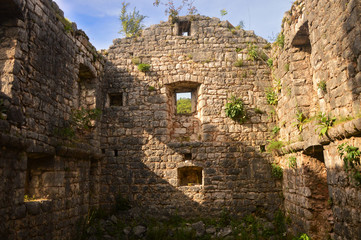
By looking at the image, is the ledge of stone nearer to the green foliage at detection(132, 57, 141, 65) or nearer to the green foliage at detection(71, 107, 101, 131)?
the green foliage at detection(132, 57, 141, 65)

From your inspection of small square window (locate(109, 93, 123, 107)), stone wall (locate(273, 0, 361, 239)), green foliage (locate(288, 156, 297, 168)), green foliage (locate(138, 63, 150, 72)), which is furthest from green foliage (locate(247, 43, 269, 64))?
small square window (locate(109, 93, 123, 107))

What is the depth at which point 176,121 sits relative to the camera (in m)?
8.52

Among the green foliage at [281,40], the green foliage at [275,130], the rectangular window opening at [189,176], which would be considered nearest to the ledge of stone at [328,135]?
the green foliage at [275,130]

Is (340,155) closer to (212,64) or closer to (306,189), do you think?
(306,189)

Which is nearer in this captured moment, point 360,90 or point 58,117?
point 360,90

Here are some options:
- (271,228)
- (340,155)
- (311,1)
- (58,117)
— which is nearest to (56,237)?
(58,117)

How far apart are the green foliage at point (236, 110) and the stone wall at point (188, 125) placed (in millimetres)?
152

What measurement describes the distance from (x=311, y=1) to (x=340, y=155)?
314cm

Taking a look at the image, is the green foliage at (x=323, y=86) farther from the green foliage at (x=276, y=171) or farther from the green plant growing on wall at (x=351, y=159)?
the green foliage at (x=276, y=171)

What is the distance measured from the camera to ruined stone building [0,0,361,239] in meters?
4.81

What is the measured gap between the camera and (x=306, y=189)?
20.2 ft

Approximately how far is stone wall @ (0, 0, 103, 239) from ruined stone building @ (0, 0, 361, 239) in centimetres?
2

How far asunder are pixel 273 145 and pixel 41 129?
5.43 meters

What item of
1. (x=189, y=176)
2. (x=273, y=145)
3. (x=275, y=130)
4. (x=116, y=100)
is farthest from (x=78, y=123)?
(x=275, y=130)
